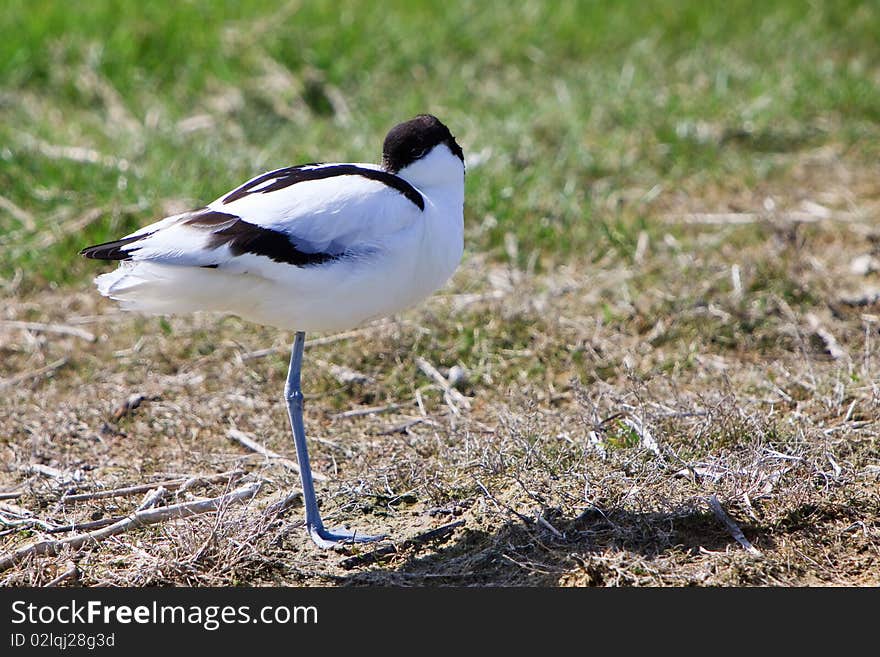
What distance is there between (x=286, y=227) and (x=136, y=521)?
0.99 m

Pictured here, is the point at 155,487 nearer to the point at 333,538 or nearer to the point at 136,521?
the point at 136,521

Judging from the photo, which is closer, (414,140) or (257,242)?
(257,242)

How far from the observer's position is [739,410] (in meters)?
3.71

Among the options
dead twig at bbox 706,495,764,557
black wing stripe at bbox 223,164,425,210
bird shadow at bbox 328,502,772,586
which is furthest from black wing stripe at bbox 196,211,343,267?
dead twig at bbox 706,495,764,557

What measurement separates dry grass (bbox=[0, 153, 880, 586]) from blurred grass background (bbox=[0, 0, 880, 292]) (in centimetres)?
34

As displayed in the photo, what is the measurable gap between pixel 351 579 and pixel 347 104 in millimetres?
3847

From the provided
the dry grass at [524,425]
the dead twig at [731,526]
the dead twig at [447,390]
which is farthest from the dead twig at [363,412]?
the dead twig at [731,526]

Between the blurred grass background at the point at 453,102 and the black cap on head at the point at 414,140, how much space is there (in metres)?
1.74

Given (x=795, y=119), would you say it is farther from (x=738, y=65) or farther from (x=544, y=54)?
(x=544, y=54)

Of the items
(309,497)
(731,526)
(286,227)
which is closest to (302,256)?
(286,227)

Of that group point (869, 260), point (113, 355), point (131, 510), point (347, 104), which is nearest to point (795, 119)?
point (869, 260)

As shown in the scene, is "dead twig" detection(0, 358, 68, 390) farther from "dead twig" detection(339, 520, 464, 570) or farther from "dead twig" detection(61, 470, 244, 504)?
"dead twig" detection(339, 520, 464, 570)

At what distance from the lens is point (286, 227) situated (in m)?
3.25

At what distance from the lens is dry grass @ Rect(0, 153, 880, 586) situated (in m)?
3.28
